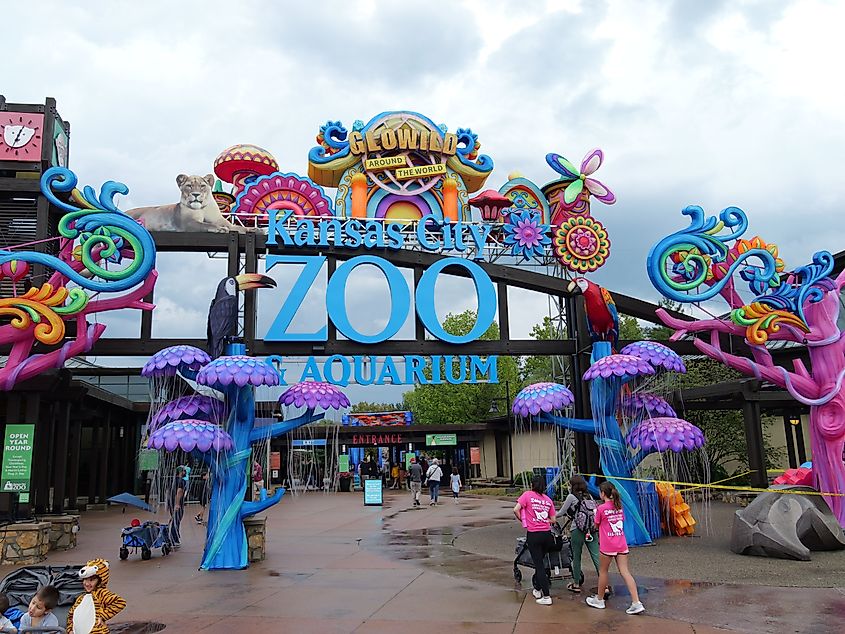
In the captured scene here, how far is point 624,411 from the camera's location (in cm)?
1354

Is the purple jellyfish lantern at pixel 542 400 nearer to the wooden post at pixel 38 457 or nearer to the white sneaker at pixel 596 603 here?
the white sneaker at pixel 596 603

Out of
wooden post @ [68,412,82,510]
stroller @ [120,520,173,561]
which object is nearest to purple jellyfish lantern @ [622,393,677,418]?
stroller @ [120,520,173,561]

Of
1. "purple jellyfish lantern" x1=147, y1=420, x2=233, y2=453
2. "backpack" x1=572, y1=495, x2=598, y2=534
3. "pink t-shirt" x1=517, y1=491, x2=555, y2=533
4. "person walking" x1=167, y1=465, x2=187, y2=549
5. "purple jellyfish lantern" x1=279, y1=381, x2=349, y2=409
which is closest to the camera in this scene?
"pink t-shirt" x1=517, y1=491, x2=555, y2=533

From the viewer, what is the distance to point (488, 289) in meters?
16.4

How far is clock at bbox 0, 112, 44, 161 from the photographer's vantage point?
14.5 metres

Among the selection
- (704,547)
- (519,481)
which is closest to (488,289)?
(704,547)

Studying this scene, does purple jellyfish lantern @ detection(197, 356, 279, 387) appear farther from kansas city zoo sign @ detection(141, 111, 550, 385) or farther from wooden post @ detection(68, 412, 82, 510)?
wooden post @ detection(68, 412, 82, 510)

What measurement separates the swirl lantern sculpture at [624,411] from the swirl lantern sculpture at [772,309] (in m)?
1.69

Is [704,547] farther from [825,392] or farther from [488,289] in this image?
[488,289]

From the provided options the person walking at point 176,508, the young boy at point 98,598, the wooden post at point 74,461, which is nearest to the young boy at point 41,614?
the young boy at point 98,598

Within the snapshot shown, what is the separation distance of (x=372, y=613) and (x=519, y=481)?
1007 inches

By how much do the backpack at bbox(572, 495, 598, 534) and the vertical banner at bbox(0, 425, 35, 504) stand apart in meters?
9.80

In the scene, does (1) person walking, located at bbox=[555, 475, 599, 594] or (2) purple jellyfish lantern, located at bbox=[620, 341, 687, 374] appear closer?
(1) person walking, located at bbox=[555, 475, 599, 594]

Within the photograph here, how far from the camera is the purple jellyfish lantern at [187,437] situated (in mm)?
10562
